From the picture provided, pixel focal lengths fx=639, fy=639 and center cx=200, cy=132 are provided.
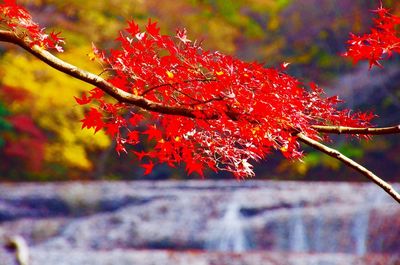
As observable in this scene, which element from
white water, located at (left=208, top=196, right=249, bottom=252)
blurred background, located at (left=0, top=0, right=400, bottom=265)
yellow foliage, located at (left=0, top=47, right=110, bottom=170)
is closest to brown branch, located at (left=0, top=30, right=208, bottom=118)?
blurred background, located at (left=0, top=0, right=400, bottom=265)

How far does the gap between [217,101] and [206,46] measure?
10843 mm

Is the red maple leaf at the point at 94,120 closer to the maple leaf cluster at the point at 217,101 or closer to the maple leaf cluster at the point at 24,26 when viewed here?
the maple leaf cluster at the point at 217,101

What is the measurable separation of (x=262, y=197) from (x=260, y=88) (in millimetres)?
6666

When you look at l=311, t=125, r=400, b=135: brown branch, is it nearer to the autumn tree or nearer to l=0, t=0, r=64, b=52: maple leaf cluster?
the autumn tree

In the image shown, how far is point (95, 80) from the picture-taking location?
7.77 ft

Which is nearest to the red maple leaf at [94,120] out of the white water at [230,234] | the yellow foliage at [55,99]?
the white water at [230,234]

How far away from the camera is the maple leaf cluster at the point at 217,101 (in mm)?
2357

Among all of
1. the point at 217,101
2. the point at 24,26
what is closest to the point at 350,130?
the point at 217,101

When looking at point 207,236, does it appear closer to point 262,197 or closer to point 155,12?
point 262,197

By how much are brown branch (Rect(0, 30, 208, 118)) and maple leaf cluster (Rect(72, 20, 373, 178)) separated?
1.2 inches

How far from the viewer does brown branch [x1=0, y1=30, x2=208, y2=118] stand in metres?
2.31

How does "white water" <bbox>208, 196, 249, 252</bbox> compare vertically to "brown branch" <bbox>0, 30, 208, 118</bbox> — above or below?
above

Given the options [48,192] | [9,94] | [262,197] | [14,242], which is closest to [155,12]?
[9,94]

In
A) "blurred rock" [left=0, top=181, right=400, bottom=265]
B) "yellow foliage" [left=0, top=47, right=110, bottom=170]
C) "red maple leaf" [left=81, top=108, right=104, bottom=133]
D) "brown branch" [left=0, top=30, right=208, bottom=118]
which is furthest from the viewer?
"yellow foliage" [left=0, top=47, right=110, bottom=170]
